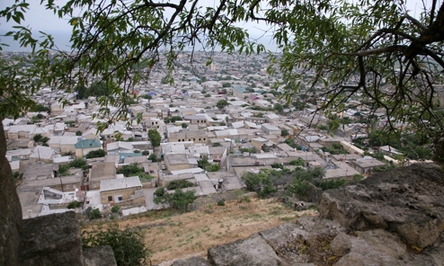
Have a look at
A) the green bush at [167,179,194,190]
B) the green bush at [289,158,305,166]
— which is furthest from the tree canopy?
the green bush at [289,158,305,166]

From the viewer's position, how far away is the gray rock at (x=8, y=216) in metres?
1.43

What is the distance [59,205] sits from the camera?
11305 mm

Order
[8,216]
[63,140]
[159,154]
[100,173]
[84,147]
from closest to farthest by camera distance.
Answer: [8,216]
[100,173]
[84,147]
[159,154]
[63,140]

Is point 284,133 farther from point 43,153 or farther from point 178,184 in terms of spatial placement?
point 43,153

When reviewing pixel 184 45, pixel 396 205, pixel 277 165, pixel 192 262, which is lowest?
pixel 277 165

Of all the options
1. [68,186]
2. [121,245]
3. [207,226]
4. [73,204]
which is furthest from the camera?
[68,186]

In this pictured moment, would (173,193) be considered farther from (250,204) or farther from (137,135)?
(137,135)

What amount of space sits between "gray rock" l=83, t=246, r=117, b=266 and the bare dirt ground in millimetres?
2425

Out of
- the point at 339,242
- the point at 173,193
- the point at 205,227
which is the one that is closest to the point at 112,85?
the point at 339,242

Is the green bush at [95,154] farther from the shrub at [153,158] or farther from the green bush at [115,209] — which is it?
the green bush at [115,209]

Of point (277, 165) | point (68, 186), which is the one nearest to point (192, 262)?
point (68, 186)

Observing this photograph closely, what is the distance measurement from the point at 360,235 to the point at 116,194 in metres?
11.0

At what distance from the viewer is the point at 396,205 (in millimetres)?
2938

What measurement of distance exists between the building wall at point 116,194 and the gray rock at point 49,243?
1077 cm
